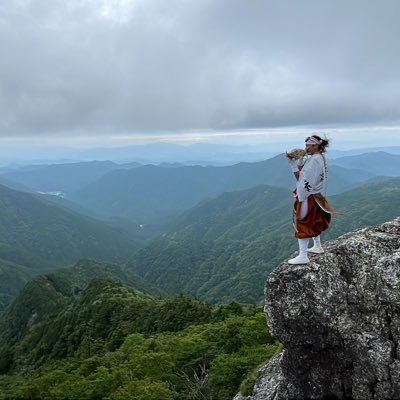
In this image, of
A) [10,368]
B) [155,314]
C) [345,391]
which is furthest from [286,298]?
[10,368]

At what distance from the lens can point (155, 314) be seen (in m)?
85.5

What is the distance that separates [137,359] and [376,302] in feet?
76.1

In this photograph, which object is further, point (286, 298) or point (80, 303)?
point (80, 303)

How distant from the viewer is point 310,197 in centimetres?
1603

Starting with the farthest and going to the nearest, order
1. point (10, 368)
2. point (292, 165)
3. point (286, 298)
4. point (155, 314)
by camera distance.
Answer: point (10, 368) → point (155, 314) → point (292, 165) → point (286, 298)

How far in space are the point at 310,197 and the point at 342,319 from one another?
14.7 feet

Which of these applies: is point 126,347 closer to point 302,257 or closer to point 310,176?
point 302,257

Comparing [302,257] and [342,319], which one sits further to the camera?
[302,257]

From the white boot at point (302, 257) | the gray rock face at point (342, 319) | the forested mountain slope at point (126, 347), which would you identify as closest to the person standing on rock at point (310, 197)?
the white boot at point (302, 257)

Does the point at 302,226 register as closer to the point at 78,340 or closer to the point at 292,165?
the point at 292,165

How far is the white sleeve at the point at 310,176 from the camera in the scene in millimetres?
15641

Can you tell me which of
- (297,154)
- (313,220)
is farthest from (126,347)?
(297,154)

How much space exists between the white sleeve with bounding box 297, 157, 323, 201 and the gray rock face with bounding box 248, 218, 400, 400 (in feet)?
7.66

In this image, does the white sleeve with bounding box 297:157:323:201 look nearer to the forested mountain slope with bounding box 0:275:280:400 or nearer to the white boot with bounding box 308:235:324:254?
the white boot with bounding box 308:235:324:254
